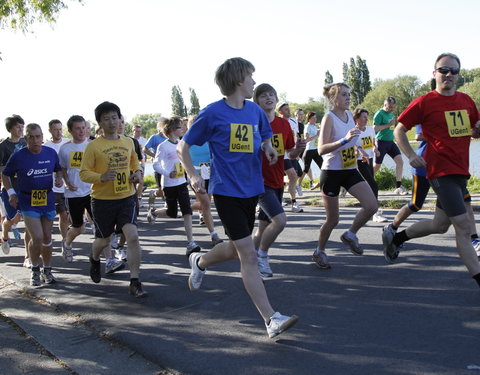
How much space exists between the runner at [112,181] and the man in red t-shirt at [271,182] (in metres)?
1.32

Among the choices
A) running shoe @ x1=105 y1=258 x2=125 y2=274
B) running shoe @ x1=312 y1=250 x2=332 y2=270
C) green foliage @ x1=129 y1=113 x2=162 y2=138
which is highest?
green foliage @ x1=129 y1=113 x2=162 y2=138

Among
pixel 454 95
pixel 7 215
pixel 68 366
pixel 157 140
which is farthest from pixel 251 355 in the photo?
pixel 157 140

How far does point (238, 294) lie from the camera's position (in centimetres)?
521

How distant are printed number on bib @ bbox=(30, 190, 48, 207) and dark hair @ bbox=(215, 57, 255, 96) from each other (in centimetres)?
314

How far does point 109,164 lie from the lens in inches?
222

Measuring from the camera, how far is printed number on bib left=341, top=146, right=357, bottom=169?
5754 millimetres

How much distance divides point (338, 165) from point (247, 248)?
82.6 inches

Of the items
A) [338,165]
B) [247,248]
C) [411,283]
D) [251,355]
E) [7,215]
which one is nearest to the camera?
[251,355]

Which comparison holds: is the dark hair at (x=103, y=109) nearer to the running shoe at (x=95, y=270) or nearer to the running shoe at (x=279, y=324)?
the running shoe at (x=95, y=270)

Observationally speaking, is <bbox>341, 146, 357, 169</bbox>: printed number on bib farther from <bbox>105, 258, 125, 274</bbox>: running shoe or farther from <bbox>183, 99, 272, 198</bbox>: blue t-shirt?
<bbox>105, 258, 125, 274</bbox>: running shoe

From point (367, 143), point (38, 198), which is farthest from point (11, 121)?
point (367, 143)

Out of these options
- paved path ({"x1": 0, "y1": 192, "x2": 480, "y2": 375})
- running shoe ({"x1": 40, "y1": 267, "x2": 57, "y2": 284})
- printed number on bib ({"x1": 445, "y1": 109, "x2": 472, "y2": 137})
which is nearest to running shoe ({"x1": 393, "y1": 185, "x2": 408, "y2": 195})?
paved path ({"x1": 0, "y1": 192, "x2": 480, "y2": 375})

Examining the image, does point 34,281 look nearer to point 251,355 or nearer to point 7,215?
point 7,215

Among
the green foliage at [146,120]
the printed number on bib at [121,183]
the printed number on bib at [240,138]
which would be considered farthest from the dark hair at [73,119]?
the green foliage at [146,120]
